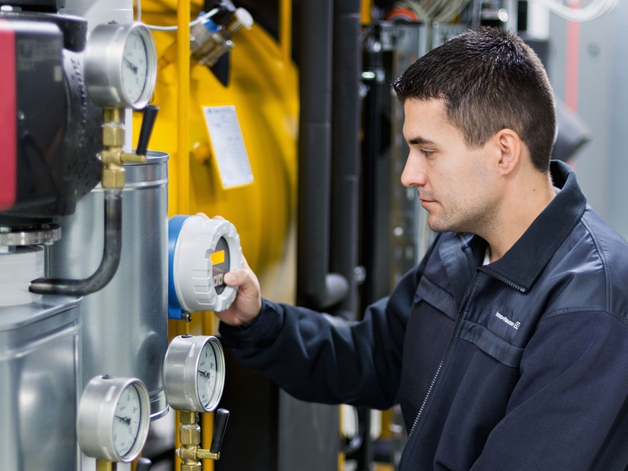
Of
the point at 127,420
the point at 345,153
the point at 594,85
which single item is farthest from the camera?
the point at 594,85

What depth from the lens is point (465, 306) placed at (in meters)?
1.25

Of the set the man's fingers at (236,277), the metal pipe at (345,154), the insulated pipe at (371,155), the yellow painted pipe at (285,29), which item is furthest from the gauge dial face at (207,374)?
the insulated pipe at (371,155)

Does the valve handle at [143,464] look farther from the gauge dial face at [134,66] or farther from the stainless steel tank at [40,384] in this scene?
the gauge dial face at [134,66]

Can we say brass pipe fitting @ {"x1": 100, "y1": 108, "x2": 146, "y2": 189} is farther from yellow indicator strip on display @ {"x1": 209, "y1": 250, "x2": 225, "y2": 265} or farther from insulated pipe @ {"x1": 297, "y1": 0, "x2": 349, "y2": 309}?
insulated pipe @ {"x1": 297, "y1": 0, "x2": 349, "y2": 309}

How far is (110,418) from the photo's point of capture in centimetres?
83

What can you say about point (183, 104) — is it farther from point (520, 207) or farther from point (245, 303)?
point (520, 207)

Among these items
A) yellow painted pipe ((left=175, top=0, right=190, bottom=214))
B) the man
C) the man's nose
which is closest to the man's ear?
the man

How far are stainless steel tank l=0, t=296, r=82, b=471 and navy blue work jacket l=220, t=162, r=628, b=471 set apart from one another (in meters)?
0.48

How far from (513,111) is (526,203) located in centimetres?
14

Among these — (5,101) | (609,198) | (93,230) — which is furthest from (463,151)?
(609,198)

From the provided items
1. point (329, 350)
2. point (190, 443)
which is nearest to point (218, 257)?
point (190, 443)

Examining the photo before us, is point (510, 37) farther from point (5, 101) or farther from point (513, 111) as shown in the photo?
point (5, 101)

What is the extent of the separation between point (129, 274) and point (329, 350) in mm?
551

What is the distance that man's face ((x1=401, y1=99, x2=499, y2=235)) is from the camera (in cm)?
120
